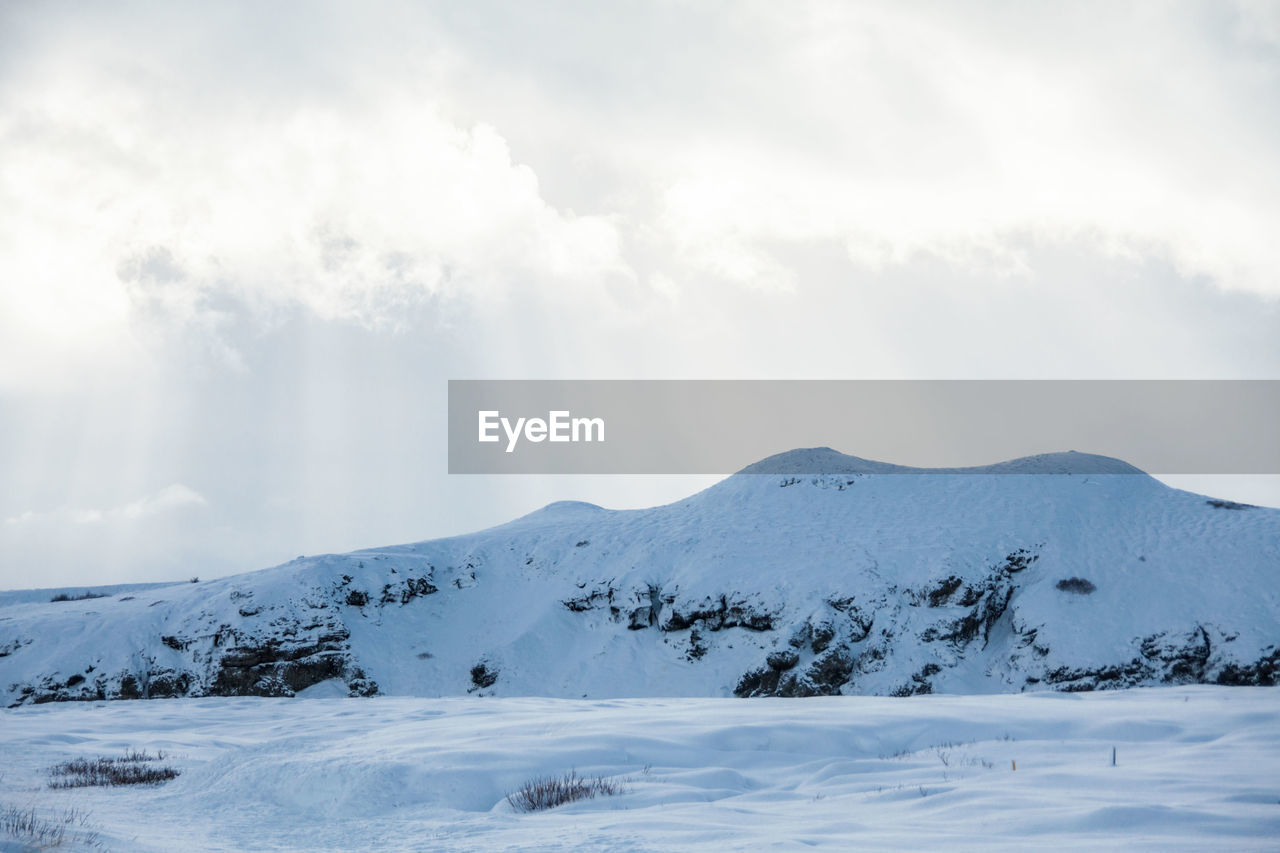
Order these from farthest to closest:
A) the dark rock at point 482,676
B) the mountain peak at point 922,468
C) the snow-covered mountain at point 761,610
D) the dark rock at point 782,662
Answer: the mountain peak at point 922,468 < the dark rock at point 482,676 < the dark rock at point 782,662 < the snow-covered mountain at point 761,610

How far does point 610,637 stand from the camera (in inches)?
1464

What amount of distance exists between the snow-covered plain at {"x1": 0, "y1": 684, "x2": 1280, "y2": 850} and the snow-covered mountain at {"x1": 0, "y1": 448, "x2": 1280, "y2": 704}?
17.1 meters

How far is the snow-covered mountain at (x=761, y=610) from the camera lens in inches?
1280

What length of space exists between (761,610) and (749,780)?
85.2ft

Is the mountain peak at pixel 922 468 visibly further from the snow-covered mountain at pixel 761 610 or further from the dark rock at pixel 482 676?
the dark rock at pixel 482 676

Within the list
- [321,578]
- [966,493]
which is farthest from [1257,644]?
[321,578]

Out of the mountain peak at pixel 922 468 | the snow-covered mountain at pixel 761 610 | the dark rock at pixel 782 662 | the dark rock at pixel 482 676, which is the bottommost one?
the dark rock at pixel 482 676

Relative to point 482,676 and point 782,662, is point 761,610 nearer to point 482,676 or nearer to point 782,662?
point 782,662

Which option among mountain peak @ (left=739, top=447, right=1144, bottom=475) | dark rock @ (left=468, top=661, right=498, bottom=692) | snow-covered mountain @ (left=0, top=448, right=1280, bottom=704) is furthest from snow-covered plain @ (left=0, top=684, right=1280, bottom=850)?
mountain peak @ (left=739, top=447, right=1144, bottom=475)

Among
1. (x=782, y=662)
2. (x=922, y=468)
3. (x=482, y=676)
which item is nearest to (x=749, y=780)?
(x=782, y=662)

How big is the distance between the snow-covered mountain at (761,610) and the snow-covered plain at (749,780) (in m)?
17.1

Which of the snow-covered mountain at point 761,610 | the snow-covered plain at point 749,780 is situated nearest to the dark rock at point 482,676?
the snow-covered mountain at point 761,610

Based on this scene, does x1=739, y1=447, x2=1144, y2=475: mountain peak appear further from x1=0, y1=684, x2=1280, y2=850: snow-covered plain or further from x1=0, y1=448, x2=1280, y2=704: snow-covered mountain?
x1=0, y1=684, x2=1280, y2=850: snow-covered plain

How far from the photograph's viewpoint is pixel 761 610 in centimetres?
3541
